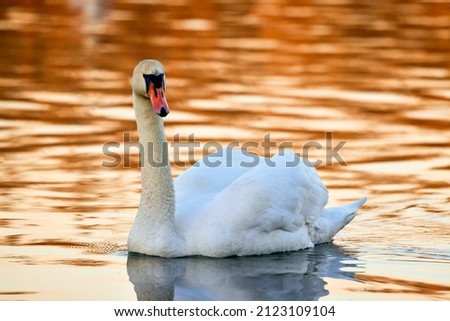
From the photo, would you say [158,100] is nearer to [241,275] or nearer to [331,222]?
[241,275]

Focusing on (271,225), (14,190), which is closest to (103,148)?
(14,190)

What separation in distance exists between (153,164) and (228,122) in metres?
6.47

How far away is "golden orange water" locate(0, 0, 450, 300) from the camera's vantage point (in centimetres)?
1109

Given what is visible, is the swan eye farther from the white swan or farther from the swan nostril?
the swan nostril

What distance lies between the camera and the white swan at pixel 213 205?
11.4 meters

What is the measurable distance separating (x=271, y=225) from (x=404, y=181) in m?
3.35

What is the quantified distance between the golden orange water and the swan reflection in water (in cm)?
3

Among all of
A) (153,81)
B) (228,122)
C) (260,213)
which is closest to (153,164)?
(153,81)

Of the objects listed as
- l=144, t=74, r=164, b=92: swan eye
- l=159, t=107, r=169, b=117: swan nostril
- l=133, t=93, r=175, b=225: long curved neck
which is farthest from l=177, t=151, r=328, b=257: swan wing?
l=144, t=74, r=164, b=92: swan eye

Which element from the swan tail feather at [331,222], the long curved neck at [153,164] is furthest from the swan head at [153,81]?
the swan tail feather at [331,222]

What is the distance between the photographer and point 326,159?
16.0 m

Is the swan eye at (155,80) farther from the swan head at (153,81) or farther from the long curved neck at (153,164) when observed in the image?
the long curved neck at (153,164)

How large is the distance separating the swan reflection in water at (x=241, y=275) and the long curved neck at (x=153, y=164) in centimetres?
45

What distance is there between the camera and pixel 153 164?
1177 centimetres
